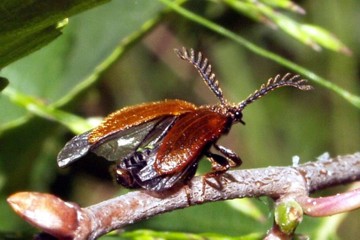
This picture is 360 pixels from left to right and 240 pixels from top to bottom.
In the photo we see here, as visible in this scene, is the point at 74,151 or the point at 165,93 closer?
the point at 74,151

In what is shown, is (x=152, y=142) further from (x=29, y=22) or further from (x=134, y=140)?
(x=29, y=22)

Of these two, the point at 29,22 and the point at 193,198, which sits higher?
the point at 29,22

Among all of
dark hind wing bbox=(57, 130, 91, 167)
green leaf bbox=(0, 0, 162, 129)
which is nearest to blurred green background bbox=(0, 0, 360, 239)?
green leaf bbox=(0, 0, 162, 129)

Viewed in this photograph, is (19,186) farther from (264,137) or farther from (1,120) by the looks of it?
(264,137)

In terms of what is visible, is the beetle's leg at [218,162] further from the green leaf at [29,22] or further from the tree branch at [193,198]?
the green leaf at [29,22]

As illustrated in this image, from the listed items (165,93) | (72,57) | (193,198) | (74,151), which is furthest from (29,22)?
(165,93)

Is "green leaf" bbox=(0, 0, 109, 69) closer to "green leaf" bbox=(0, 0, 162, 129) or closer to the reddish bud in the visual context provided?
the reddish bud
